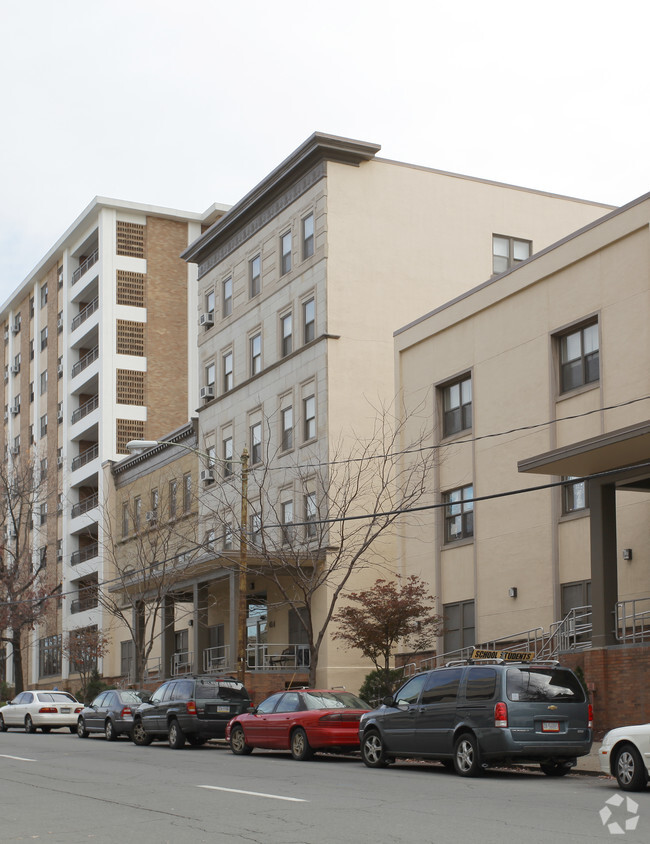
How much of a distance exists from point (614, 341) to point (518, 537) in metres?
6.04

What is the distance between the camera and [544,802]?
1436 centimetres

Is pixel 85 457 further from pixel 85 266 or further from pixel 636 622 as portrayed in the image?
pixel 636 622

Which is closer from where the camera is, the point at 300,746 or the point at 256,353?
the point at 300,746

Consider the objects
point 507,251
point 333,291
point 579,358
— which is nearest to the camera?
point 579,358

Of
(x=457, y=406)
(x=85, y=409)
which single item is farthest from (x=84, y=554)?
(x=457, y=406)

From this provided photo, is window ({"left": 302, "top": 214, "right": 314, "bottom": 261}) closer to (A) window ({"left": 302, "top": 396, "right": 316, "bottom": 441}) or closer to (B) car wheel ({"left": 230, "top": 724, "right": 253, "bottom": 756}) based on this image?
(A) window ({"left": 302, "top": 396, "right": 316, "bottom": 441})

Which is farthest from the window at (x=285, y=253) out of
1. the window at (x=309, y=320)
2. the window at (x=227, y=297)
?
the window at (x=227, y=297)

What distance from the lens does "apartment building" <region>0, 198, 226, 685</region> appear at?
63.2 meters

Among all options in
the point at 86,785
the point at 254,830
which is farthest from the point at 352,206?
the point at 254,830

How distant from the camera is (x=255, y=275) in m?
46.8

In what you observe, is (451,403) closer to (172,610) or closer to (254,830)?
(172,610)

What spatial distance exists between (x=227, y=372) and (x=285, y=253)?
251 inches

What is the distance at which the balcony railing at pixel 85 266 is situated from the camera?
66.5m

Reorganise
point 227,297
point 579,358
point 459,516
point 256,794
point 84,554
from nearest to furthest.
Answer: point 256,794
point 579,358
point 459,516
point 227,297
point 84,554
